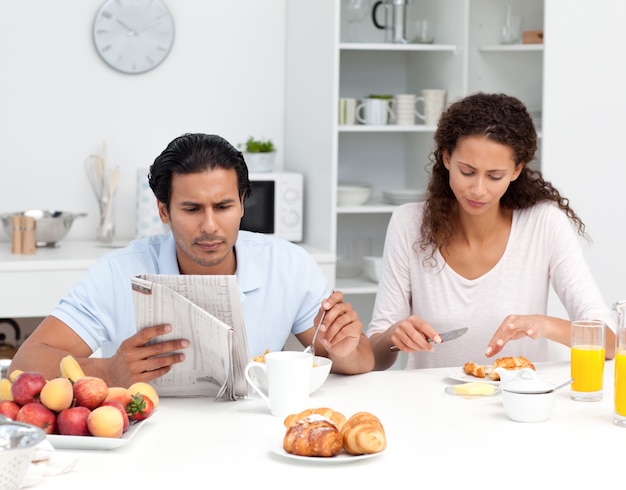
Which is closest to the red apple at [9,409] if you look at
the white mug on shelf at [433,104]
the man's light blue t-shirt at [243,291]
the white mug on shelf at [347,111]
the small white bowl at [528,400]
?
the man's light blue t-shirt at [243,291]

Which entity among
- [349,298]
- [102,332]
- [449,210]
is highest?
[449,210]

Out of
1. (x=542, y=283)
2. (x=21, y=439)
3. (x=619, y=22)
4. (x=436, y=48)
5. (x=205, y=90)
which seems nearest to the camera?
(x=21, y=439)

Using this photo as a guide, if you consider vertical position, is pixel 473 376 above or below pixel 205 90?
below

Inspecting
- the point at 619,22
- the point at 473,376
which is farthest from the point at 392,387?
the point at 619,22

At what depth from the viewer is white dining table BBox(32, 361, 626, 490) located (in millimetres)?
1385

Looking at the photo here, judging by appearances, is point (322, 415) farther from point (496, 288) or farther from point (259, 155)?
point (259, 155)

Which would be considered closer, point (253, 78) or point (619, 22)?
point (619, 22)

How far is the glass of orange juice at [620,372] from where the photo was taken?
166cm

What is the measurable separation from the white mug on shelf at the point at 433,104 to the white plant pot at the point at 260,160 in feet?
2.04

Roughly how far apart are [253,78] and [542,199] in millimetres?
1928

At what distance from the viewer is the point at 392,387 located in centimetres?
193

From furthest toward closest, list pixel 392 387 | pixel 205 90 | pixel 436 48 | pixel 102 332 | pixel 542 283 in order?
pixel 205 90
pixel 436 48
pixel 542 283
pixel 102 332
pixel 392 387

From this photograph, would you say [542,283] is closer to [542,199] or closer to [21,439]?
[542,199]

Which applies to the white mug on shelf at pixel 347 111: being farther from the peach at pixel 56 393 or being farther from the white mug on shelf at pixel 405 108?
the peach at pixel 56 393
